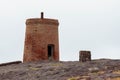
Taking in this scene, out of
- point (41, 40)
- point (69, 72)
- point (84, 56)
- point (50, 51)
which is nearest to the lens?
point (69, 72)

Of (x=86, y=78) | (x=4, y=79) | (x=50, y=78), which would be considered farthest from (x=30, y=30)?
(x=86, y=78)

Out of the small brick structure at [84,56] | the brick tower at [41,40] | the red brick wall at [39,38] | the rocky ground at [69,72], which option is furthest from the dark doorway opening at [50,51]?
the rocky ground at [69,72]

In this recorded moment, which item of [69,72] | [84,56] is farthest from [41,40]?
[69,72]

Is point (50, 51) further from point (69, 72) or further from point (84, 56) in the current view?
point (69, 72)

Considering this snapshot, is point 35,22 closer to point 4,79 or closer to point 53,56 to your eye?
point 53,56

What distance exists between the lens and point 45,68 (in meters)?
26.3

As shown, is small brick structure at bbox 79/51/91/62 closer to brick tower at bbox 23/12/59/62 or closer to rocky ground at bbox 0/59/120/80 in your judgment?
rocky ground at bbox 0/59/120/80

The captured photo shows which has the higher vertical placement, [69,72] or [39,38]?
[39,38]

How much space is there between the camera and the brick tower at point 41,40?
33281 mm

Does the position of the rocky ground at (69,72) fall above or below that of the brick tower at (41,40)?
below

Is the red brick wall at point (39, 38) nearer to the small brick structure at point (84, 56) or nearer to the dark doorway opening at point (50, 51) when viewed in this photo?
the dark doorway opening at point (50, 51)

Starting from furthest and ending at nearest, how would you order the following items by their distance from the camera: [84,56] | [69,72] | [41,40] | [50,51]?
[50,51], [41,40], [84,56], [69,72]

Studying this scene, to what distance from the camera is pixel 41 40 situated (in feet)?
109

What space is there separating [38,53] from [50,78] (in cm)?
1023
